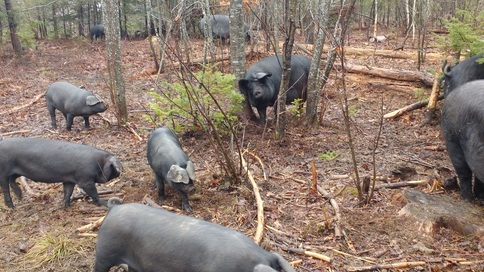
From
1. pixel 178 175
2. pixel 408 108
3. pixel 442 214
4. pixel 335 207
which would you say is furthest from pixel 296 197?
pixel 408 108

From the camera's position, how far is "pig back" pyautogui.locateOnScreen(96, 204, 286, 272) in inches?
129

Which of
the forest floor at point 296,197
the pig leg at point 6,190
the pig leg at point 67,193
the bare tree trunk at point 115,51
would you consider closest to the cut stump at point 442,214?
the forest floor at point 296,197

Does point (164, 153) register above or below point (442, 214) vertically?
above

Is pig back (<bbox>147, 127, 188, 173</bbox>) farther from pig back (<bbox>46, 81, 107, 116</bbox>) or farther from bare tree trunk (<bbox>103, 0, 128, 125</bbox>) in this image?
pig back (<bbox>46, 81, 107, 116</bbox>)

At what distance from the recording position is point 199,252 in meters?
3.42

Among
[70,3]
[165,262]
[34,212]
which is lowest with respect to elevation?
[34,212]

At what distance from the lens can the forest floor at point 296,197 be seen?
15.5 feet

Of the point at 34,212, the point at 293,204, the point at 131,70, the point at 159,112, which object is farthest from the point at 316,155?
the point at 131,70

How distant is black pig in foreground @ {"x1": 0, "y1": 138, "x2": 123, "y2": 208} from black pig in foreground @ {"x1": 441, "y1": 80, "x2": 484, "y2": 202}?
4514mm

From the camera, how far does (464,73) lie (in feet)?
26.3

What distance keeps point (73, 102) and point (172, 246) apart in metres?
7.42

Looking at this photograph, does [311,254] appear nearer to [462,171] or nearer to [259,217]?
[259,217]

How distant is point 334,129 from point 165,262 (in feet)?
20.3

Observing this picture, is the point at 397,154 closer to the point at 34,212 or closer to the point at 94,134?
the point at 34,212
